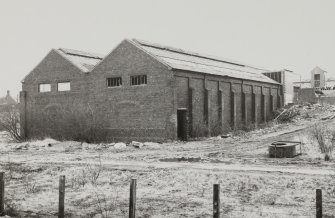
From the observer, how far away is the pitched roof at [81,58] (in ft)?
116

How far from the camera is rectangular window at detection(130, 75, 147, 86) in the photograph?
3112cm

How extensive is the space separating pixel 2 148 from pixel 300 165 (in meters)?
20.4

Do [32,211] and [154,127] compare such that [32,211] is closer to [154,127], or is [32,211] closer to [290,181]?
[290,181]

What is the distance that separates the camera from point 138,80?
3133 cm

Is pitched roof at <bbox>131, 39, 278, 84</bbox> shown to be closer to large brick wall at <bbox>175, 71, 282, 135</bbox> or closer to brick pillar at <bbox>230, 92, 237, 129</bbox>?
large brick wall at <bbox>175, 71, 282, 135</bbox>

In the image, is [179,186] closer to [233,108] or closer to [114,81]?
[114,81]

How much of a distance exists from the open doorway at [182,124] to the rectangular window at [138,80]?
3.37 meters

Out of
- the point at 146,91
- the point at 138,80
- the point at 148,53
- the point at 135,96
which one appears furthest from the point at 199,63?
the point at 135,96

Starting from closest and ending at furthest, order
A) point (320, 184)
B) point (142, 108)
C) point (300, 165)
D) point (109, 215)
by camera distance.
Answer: point (109, 215) → point (320, 184) → point (300, 165) → point (142, 108)

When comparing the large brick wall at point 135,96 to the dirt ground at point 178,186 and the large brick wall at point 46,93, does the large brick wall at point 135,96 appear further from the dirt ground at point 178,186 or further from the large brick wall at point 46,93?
the dirt ground at point 178,186

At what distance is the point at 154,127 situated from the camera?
30438 mm

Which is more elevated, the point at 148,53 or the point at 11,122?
the point at 148,53

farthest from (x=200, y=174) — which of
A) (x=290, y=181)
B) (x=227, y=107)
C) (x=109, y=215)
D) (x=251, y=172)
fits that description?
(x=227, y=107)

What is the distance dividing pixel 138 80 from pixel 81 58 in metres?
8.52
